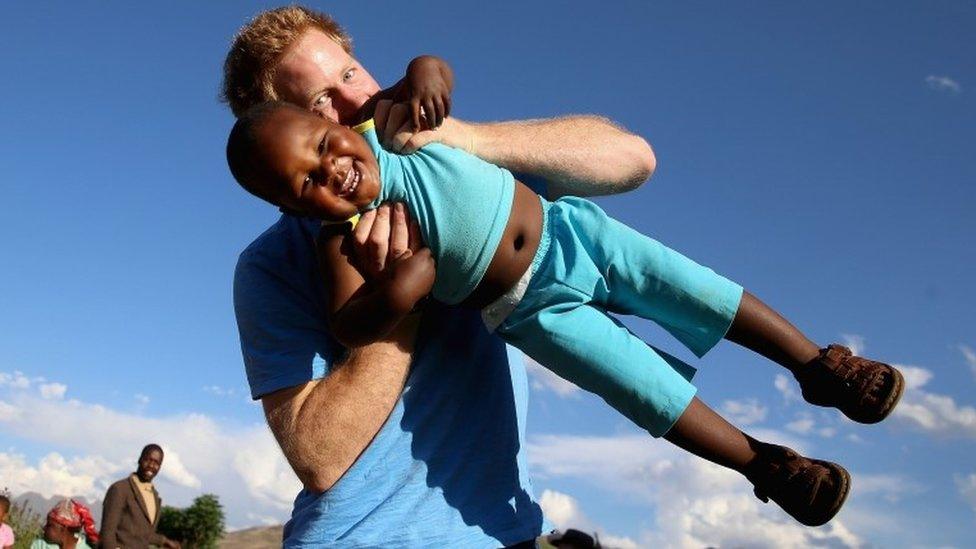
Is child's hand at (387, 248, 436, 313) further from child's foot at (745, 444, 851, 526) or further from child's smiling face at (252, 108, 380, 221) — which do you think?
child's foot at (745, 444, 851, 526)

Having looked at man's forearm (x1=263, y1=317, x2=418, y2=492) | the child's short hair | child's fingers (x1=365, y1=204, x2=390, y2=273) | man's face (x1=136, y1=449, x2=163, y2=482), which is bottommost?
man's forearm (x1=263, y1=317, x2=418, y2=492)

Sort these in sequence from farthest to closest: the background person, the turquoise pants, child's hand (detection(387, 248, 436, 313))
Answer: the background person < the turquoise pants < child's hand (detection(387, 248, 436, 313))

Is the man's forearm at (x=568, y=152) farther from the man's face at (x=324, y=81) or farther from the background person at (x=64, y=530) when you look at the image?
the background person at (x=64, y=530)

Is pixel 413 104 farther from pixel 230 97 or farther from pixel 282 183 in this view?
pixel 230 97

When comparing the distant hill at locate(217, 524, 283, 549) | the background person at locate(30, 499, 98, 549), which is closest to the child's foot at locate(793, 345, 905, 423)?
the background person at locate(30, 499, 98, 549)

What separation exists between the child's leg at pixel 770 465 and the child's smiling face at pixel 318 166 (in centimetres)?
101

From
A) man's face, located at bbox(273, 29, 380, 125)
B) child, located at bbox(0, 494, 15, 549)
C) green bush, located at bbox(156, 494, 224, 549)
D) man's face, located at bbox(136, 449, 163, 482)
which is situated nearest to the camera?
man's face, located at bbox(273, 29, 380, 125)

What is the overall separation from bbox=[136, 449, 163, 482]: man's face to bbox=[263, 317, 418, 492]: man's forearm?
21.4 feet

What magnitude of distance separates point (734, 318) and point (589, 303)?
15.4 inches

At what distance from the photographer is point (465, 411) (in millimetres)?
2648

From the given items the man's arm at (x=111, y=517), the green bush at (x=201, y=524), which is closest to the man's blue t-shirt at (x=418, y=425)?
the man's arm at (x=111, y=517)

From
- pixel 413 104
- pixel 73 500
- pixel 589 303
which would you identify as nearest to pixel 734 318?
pixel 589 303

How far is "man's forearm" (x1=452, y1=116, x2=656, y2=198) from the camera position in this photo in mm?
2674

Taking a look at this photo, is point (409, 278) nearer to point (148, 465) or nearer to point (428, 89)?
point (428, 89)
